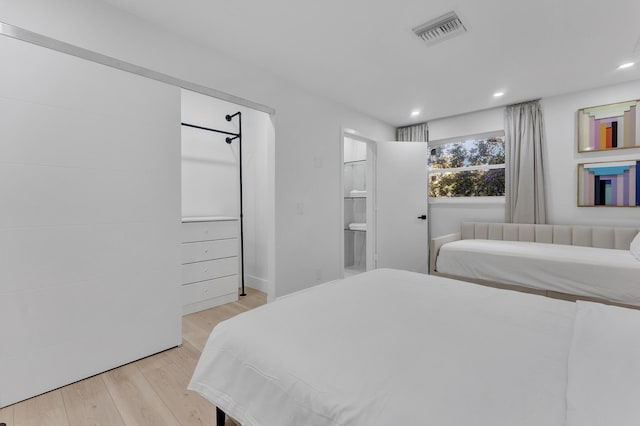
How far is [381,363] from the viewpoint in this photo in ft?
2.85

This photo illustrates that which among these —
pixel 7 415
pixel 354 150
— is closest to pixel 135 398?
pixel 7 415

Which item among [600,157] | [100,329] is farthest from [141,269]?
[600,157]

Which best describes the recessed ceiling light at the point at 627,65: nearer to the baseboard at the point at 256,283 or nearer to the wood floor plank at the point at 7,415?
the baseboard at the point at 256,283

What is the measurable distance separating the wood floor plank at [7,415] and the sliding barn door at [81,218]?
1.3 inches

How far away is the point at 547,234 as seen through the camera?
3473mm

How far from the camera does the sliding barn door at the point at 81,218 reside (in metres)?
1.57

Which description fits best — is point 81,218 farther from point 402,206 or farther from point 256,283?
point 402,206

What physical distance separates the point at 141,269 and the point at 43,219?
0.62 m

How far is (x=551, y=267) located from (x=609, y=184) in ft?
4.83

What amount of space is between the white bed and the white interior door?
2.81 m

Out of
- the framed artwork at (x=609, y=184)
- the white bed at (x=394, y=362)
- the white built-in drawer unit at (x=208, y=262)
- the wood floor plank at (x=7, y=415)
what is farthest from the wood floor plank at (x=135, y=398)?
the framed artwork at (x=609, y=184)

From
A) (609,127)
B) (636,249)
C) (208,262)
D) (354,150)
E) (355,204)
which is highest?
(354,150)

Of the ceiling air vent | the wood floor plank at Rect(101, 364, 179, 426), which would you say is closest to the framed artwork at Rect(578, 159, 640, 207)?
the ceiling air vent

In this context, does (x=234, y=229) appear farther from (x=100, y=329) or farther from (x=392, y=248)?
(x=392, y=248)
